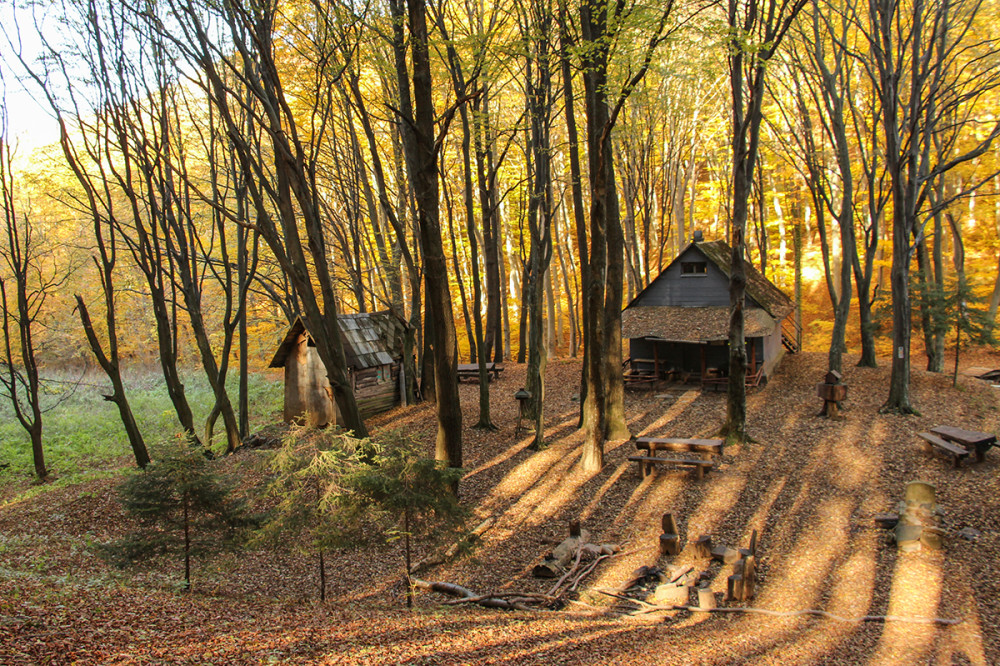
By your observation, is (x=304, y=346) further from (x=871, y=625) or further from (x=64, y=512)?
(x=871, y=625)

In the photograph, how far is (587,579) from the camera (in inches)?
338

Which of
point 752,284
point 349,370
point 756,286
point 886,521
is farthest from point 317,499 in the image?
point 756,286

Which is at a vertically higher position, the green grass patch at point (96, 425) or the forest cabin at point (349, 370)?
the forest cabin at point (349, 370)

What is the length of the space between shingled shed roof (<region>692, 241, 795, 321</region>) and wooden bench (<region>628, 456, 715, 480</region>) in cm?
1079

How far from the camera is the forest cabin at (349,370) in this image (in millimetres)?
18781

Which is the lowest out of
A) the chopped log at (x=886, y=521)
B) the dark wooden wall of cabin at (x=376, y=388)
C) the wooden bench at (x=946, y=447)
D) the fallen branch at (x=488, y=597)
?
the fallen branch at (x=488, y=597)

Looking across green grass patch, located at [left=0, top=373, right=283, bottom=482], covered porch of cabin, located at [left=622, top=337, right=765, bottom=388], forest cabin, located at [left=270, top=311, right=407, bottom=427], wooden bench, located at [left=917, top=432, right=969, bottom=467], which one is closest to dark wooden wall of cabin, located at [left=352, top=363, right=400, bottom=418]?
forest cabin, located at [left=270, top=311, right=407, bottom=427]

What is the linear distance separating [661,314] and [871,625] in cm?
1665

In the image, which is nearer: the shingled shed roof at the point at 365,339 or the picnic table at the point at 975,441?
the picnic table at the point at 975,441

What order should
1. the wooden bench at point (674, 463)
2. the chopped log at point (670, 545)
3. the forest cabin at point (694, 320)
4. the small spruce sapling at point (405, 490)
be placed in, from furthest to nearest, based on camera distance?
1. the forest cabin at point (694, 320)
2. the wooden bench at point (674, 463)
3. the chopped log at point (670, 545)
4. the small spruce sapling at point (405, 490)

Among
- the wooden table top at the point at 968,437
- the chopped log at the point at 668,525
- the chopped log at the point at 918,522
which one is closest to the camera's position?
the chopped log at the point at 918,522

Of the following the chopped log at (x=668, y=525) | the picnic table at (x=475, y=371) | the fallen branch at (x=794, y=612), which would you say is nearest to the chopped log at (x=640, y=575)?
the fallen branch at (x=794, y=612)

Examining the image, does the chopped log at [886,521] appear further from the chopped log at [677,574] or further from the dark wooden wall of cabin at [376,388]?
the dark wooden wall of cabin at [376,388]

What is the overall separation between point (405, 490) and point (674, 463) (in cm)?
696
